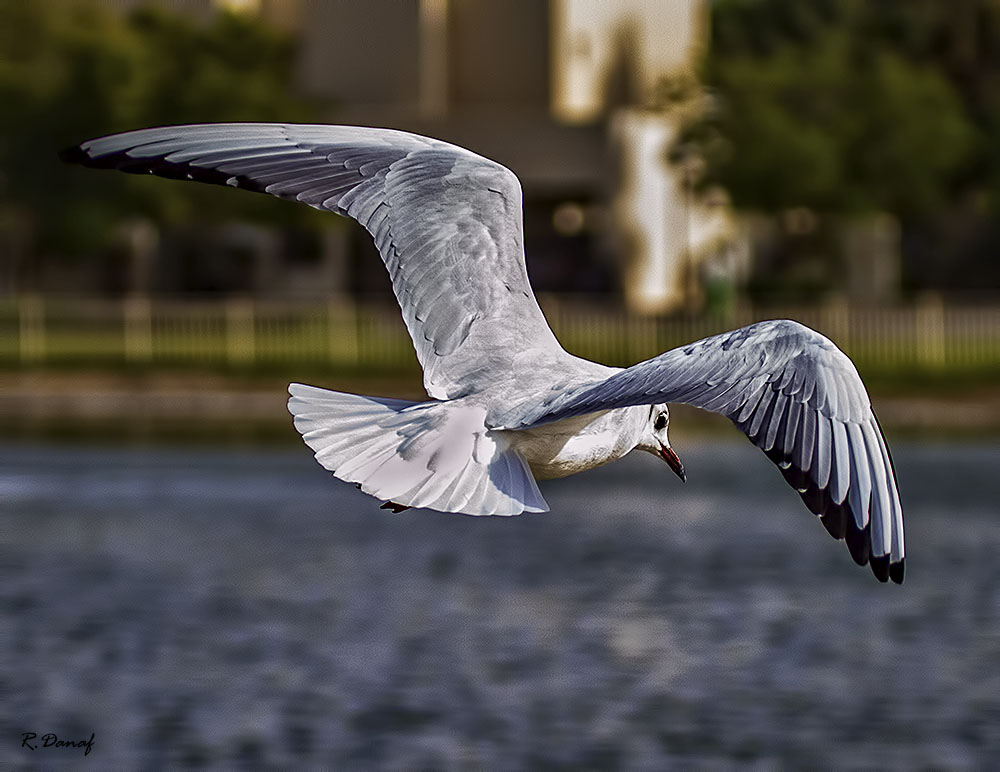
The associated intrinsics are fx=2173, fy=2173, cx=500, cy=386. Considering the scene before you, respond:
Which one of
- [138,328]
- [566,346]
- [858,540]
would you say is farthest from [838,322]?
[858,540]

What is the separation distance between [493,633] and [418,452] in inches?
289

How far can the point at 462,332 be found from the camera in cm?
810

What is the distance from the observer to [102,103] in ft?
116

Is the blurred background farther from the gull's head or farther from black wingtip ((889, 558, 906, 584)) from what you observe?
black wingtip ((889, 558, 906, 584))

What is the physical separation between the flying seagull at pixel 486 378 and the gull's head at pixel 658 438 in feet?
0.04

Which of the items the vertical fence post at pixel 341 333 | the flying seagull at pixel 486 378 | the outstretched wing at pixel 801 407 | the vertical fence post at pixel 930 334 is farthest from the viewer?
the vertical fence post at pixel 341 333

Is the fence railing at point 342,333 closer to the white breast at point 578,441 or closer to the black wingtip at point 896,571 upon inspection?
the white breast at point 578,441

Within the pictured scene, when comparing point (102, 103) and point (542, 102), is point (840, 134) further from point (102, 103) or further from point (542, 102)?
point (102, 103)

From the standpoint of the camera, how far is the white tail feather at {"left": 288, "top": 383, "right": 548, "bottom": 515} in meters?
6.81

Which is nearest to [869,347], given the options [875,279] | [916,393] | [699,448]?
[916,393]

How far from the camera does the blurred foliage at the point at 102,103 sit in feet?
117

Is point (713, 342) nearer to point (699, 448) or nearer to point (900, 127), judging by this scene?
point (699, 448)
